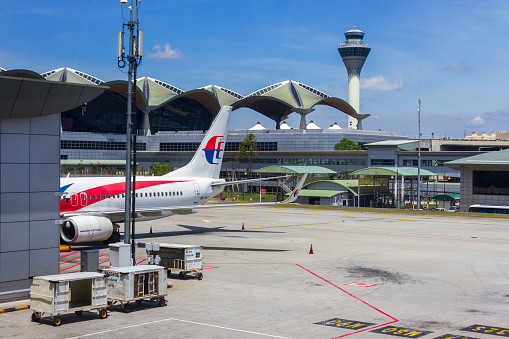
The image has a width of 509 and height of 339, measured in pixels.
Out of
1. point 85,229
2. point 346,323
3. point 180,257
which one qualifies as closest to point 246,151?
point 85,229

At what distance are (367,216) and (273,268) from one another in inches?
1744

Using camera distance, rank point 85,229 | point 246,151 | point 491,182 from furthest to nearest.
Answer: point 246,151
point 491,182
point 85,229

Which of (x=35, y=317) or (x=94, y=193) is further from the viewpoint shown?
(x=94, y=193)

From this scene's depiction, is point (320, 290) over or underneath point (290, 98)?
underneath

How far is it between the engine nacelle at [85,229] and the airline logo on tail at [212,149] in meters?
17.1

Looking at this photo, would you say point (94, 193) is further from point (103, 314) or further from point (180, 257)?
point (103, 314)

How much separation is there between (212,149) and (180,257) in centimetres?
2450

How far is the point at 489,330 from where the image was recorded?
22.5 meters

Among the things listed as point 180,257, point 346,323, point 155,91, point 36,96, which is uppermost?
point 155,91

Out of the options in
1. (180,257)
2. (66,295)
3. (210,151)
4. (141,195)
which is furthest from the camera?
(210,151)

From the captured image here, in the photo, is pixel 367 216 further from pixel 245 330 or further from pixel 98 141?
pixel 98 141

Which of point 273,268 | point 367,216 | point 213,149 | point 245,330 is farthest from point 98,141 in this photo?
point 245,330

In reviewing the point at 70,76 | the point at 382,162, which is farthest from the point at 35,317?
the point at 70,76

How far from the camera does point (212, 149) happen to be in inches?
2239
